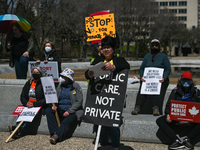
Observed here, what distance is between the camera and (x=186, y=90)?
5312 mm

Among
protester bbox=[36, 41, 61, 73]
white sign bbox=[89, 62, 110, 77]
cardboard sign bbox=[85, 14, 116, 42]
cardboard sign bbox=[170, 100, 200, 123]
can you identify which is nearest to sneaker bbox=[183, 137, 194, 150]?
cardboard sign bbox=[170, 100, 200, 123]

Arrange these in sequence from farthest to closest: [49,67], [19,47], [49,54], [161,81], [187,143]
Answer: [19,47] → [49,54] → [49,67] → [161,81] → [187,143]

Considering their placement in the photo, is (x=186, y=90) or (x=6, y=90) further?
(x=6, y=90)

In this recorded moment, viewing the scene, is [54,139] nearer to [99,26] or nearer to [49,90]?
[49,90]

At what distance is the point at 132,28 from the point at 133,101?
42.3m

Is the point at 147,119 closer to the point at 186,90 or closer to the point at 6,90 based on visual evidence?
the point at 186,90

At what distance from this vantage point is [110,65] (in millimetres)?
4141

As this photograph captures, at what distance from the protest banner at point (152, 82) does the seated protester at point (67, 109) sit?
4.48ft

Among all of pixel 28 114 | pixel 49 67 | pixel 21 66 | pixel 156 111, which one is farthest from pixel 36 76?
pixel 156 111

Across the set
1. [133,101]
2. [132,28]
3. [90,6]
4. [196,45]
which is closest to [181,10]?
[196,45]

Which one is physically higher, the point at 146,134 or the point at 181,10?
the point at 181,10

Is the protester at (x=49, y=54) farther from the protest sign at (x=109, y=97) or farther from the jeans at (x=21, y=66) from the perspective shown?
the protest sign at (x=109, y=97)

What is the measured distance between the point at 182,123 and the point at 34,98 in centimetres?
284

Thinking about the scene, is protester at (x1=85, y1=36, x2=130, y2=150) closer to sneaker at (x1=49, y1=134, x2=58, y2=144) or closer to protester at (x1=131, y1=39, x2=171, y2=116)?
sneaker at (x1=49, y1=134, x2=58, y2=144)
